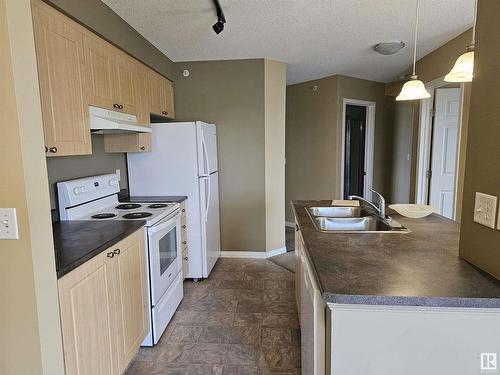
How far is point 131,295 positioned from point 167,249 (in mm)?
637

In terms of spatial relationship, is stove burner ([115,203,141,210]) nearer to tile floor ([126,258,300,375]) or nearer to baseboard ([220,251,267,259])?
tile floor ([126,258,300,375])

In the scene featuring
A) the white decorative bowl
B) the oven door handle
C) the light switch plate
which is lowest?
the oven door handle

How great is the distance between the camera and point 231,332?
7.85 feet

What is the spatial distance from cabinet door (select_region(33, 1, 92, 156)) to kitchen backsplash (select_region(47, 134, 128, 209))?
33 centimetres

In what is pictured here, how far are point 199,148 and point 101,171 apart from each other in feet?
2.98

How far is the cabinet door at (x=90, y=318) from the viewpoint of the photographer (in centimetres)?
136

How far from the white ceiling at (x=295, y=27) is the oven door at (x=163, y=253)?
5.34 ft

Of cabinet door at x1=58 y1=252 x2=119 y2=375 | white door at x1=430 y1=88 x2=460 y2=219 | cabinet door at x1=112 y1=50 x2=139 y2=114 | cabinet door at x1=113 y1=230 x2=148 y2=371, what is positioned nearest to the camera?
cabinet door at x1=58 y1=252 x2=119 y2=375

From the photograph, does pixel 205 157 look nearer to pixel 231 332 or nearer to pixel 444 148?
pixel 231 332

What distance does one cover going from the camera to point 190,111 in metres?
3.88

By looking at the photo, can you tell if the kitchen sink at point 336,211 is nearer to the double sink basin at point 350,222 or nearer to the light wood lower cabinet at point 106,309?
the double sink basin at point 350,222

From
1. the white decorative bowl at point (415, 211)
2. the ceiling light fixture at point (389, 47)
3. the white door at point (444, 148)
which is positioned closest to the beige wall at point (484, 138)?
the white decorative bowl at point (415, 211)

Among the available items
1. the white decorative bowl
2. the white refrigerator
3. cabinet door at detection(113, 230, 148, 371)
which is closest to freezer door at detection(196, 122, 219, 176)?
the white refrigerator

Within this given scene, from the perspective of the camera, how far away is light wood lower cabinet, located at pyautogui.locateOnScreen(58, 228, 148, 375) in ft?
4.57
